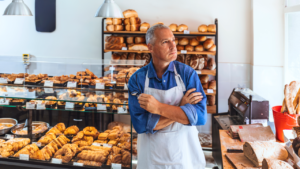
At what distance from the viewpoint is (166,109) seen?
4.69 feet

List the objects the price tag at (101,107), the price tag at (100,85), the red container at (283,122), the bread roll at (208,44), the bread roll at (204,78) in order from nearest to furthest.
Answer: the red container at (283,122), the price tag at (101,107), the price tag at (100,85), the bread roll at (208,44), the bread roll at (204,78)

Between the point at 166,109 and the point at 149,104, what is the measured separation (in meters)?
0.11

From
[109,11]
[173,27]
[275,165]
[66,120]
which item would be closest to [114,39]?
[173,27]

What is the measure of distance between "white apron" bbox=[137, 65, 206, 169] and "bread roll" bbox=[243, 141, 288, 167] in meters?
0.31

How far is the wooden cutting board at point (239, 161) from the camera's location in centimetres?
152

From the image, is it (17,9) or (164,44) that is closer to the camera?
(164,44)

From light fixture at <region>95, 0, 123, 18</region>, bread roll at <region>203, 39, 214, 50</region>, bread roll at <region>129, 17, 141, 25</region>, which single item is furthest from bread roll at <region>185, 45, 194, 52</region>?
light fixture at <region>95, 0, 123, 18</region>

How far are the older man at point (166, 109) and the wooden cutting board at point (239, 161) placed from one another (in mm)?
208

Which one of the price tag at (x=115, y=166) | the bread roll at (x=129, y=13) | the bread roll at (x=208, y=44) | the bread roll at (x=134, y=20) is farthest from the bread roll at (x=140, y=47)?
the price tag at (x=115, y=166)

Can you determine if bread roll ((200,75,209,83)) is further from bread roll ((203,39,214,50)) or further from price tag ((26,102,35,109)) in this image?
price tag ((26,102,35,109))

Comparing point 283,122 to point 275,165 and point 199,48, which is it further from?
point 199,48

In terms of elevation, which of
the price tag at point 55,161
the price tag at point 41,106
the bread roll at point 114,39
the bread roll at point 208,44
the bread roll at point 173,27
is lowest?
the price tag at point 55,161

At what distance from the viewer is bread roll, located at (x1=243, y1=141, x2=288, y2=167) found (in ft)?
4.84

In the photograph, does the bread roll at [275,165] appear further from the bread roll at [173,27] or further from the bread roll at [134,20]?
the bread roll at [134,20]
